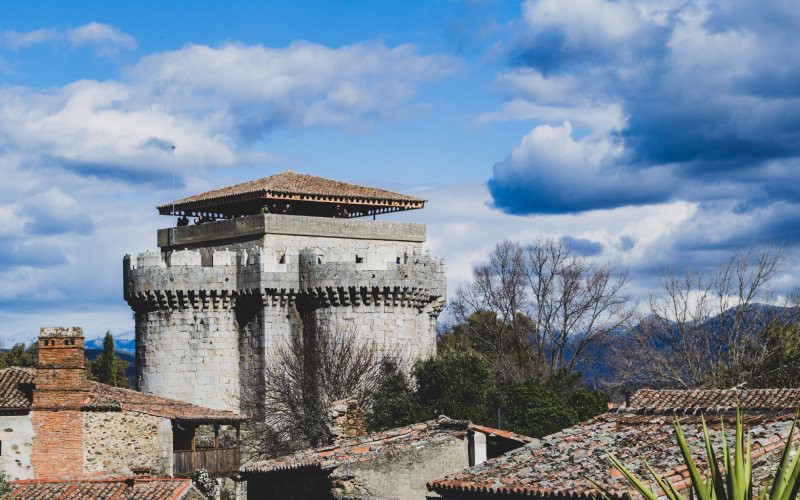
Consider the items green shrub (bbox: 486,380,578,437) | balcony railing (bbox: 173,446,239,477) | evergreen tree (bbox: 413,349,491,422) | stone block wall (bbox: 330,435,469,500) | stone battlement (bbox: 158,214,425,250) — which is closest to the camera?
stone block wall (bbox: 330,435,469,500)

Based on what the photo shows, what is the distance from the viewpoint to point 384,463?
73.9 ft

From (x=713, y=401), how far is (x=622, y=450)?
9.68 ft

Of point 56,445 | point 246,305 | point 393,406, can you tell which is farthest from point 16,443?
point 246,305

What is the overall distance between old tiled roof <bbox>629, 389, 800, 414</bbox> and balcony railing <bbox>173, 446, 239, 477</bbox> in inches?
629

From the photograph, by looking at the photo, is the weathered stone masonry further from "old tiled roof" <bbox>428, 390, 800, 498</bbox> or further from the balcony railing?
"old tiled roof" <bbox>428, 390, 800, 498</bbox>

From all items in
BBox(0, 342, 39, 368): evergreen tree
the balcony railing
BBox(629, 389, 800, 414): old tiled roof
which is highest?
BBox(0, 342, 39, 368): evergreen tree

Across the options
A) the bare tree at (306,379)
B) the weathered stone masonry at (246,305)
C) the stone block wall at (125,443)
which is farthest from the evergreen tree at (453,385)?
the stone block wall at (125,443)

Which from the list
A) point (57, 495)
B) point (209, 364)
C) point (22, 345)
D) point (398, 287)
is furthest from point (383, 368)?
point (22, 345)

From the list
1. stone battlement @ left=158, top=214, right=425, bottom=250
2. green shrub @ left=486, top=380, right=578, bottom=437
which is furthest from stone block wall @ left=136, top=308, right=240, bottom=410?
green shrub @ left=486, top=380, right=578, bottom=437

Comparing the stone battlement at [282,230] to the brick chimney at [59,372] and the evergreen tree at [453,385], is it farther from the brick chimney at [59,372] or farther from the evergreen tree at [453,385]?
the brick chimney at [59,372]

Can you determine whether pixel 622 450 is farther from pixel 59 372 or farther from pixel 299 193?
pixel 299 193

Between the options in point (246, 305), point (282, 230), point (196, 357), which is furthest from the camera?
point (282, 230)

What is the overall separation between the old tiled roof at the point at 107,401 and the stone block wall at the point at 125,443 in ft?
0.93

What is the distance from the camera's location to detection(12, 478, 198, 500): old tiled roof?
25766mm
